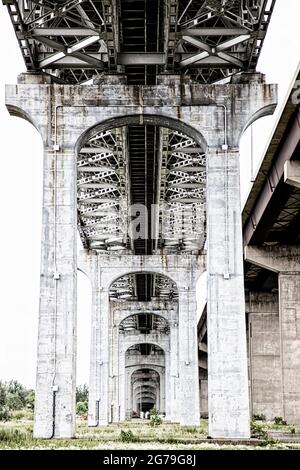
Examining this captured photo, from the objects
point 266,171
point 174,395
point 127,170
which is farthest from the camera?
point 174,395

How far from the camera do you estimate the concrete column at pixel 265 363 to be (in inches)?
2485

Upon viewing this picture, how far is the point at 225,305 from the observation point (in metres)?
31.6

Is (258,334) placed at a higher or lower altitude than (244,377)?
higher

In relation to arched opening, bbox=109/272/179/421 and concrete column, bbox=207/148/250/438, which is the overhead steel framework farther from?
arched opening, bbox=109/272/179/421

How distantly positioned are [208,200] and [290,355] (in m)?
18.3

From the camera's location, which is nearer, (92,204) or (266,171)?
(266,171)

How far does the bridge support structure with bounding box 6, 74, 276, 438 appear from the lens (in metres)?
30.7

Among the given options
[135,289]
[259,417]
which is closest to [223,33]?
[259,417]

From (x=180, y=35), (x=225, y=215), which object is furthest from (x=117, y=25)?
(x=225, y=215)

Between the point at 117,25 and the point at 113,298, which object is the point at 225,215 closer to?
the point at 117,25

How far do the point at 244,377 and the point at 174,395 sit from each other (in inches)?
1948

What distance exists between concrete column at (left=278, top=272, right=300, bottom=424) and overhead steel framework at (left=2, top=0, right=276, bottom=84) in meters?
17.2

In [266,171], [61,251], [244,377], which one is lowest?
[244,377]

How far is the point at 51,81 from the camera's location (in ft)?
111
